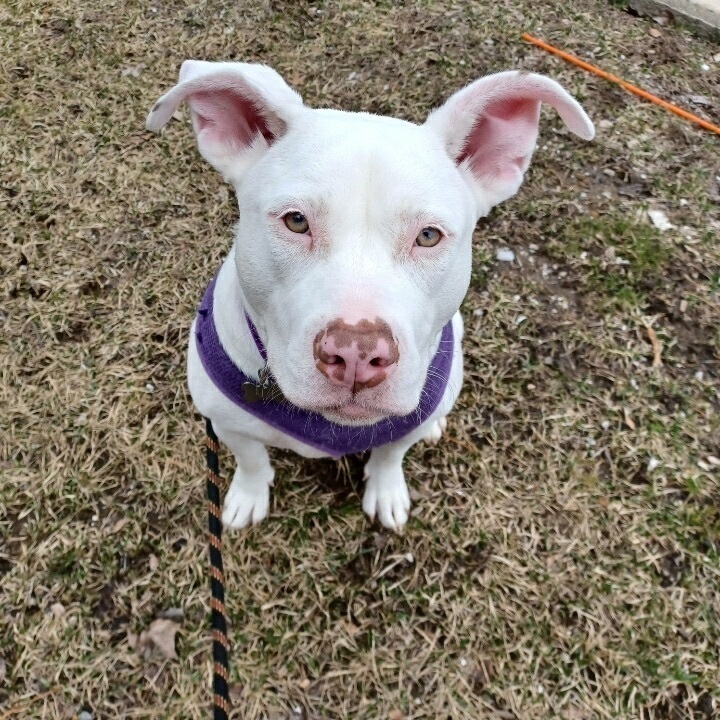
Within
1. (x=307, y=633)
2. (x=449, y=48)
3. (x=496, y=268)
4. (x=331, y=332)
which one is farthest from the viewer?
(x=449, y=48)

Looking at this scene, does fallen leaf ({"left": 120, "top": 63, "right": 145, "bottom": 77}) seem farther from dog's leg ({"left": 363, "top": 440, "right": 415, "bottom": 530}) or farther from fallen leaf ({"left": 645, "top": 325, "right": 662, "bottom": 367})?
fallen leaf ({"left": 645, "top": 325, "right": 662, "bottom": 367})

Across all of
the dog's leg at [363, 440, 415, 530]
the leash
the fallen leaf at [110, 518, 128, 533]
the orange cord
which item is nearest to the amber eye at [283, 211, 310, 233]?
the leash

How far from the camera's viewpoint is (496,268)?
3818 mm

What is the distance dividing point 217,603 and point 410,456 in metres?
1.29

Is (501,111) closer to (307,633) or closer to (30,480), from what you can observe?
(307,633)

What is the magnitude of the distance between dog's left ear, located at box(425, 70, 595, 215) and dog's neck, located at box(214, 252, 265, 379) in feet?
2.70

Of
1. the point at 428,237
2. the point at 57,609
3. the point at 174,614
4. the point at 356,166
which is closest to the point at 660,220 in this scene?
the point at 428,237

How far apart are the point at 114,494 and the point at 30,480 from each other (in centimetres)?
43

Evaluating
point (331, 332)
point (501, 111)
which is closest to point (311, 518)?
point (331, 332)

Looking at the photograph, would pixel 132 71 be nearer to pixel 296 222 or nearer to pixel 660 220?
pixel 296 222

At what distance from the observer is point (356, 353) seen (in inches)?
62.8

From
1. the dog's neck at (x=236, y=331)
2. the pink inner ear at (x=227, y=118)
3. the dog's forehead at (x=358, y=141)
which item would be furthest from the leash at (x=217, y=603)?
the dog's forehead at (x=358, y=141)

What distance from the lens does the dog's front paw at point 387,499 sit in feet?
9.95

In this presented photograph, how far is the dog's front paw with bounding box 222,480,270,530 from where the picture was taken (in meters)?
3.05
